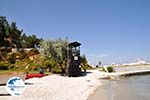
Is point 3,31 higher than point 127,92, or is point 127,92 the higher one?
point 3,31

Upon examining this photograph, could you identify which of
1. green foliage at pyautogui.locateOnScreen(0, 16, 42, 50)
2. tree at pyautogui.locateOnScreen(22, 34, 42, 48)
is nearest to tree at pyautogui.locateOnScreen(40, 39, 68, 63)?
green foliage at pyautogui.locateOnScreen(0, 16, 42, 50)

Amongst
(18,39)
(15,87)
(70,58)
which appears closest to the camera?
(15,87)

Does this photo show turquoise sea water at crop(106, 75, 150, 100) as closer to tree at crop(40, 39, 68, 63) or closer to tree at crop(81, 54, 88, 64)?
tree at crop(40, 39, 68, 63)

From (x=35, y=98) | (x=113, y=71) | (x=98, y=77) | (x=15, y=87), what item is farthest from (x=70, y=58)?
(x=15, y=87)

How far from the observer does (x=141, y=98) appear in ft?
82.5

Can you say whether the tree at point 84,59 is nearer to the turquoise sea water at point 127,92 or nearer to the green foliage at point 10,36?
the green foliage at point 10,36

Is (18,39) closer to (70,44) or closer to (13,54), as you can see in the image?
(13,54)

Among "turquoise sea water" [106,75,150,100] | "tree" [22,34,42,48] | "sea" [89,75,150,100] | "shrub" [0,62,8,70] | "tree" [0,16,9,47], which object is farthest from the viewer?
"tree" [22,34,42,48]

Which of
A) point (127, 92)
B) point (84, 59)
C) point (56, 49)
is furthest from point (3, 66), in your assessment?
point (127, 92)

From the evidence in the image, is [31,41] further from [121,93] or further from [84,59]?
[121,93]

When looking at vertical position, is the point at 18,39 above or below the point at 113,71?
above

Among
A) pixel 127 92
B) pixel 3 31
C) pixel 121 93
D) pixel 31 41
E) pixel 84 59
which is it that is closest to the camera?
pixel 121 93

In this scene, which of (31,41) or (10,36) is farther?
(31,41)

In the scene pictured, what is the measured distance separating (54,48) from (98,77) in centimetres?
849
